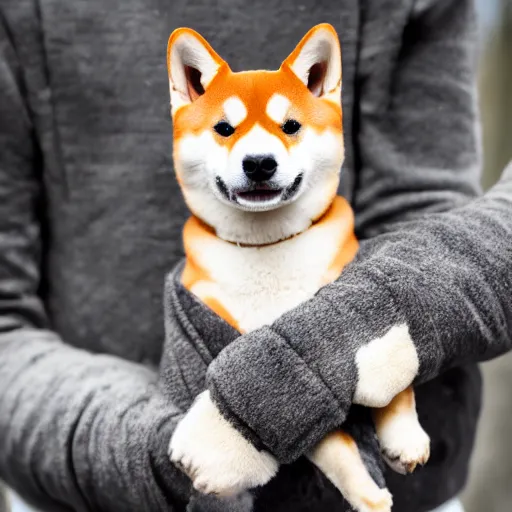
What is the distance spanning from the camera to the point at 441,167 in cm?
58

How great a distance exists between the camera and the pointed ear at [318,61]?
1.35ft

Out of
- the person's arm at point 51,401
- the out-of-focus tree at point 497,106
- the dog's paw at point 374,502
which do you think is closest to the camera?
the dog's paw at point 374,502

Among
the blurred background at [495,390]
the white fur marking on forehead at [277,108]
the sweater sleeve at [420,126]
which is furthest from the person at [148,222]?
the blurred background at [495,390]

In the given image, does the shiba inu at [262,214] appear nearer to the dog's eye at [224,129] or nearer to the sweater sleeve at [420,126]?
the dog's eye at [224,129]

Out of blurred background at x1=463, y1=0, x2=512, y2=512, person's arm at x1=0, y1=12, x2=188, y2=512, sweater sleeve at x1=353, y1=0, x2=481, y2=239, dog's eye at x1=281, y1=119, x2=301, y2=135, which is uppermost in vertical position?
dog's eye at x1=281, y1=119, x2=301, y2=135

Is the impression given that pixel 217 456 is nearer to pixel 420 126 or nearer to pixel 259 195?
pixel 259 195

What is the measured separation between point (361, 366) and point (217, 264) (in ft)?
0.37

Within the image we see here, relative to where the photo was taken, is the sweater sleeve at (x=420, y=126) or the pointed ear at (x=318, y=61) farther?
the sweater sleeve at (x=420, y=126)

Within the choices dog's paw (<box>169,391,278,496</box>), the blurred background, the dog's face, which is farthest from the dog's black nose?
the blurred background

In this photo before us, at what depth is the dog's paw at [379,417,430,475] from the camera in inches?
15.4

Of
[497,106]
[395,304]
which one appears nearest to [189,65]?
[395,304]

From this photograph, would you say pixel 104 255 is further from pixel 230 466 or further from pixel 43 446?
pixel 230 466

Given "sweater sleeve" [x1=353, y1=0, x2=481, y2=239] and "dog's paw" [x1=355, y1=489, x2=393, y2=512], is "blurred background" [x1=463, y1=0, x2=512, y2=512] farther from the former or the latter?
"dog's paw" [x1=355, y1=489, x2=393, y2=512]

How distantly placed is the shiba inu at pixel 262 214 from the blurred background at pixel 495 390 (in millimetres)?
1068
